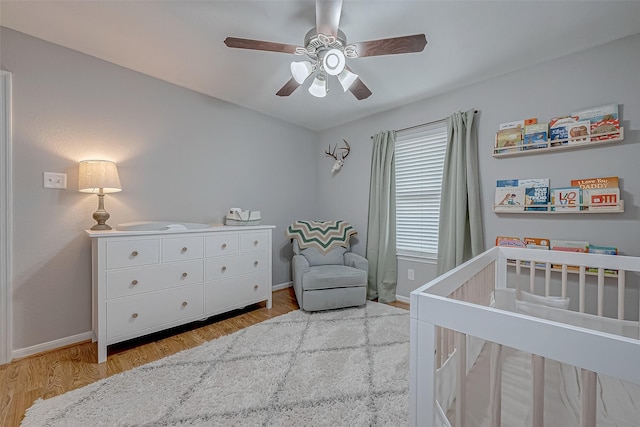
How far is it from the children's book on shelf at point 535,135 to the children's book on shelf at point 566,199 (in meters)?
0.37

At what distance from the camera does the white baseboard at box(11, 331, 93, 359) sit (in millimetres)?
1819

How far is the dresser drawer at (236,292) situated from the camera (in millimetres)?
2348

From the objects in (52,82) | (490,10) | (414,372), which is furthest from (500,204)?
(52,82)

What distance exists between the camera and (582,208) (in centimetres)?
189

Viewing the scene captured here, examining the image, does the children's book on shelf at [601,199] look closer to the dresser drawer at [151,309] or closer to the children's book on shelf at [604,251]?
the children's book on shelf at [604,251]

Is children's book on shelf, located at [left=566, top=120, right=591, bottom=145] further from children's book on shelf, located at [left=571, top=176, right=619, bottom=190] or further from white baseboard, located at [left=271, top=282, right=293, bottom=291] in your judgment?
→ white baseboard, located at [left=271, top=282, right=293, bottom=291]

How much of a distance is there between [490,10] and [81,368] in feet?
11.2

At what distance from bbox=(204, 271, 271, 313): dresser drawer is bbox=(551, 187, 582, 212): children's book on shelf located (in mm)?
2577

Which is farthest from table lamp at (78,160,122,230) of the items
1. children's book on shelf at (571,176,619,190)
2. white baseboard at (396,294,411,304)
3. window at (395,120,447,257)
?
children's book on shelf at (571,176,619,190)

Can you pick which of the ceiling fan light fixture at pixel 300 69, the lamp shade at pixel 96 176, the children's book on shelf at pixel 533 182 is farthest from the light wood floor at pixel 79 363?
the children's book on shelf at pixel 533 182

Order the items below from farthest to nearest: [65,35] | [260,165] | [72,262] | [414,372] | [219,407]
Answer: [260,165], [72,262], [65,35], [219,407], [414,372]

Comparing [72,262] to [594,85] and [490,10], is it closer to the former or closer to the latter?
[490,10]

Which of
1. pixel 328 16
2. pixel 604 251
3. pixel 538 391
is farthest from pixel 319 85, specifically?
pixel 604 251

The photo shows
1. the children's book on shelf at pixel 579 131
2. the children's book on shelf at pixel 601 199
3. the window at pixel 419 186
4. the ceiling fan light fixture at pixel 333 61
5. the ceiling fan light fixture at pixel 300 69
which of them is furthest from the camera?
the window at pixel 419 186
